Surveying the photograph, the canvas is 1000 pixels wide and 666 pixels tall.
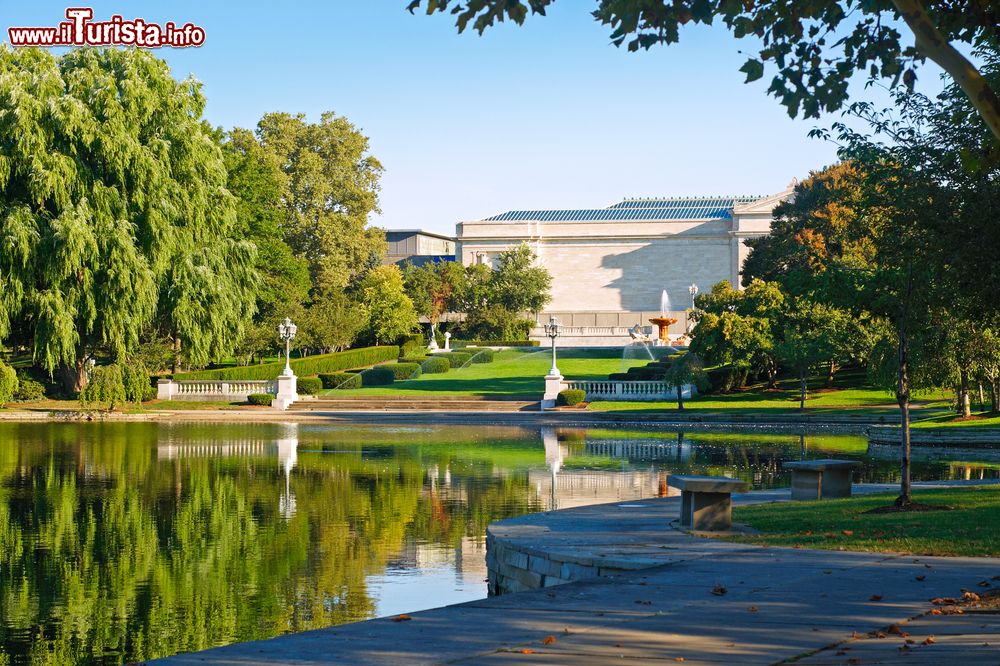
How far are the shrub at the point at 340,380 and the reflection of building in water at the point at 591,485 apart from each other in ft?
99.5

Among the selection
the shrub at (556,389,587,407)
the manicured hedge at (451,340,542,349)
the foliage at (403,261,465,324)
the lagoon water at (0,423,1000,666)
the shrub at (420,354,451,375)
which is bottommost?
the lagoon water at (0,423,1000,666)

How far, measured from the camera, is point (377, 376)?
195 ft

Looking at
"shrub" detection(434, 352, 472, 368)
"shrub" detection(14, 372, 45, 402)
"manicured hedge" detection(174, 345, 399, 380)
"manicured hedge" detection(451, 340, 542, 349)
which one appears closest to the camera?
"shrub" detection(14, 372, 45, 402)

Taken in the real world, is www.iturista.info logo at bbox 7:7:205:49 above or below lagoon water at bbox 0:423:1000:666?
above

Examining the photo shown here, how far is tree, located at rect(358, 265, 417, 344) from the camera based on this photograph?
238 feet

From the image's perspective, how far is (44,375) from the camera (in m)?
52.2

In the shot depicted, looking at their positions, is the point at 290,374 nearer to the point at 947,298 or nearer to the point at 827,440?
the point at 827,440

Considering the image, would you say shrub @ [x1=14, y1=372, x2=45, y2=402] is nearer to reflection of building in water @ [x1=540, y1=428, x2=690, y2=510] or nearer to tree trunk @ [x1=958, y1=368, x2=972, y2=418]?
reflection of building in water @ [x1=540, y1=428, x2=690, y2=510]

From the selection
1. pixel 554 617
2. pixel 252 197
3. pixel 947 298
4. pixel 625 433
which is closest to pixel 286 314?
pixel 252 197

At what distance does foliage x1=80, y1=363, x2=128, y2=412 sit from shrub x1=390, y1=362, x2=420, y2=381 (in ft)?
70.3

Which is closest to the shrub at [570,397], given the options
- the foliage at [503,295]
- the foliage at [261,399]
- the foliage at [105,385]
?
the foliage at [261,399]

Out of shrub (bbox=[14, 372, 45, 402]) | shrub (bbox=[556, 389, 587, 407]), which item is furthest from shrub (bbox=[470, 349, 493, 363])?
shrub (bbox=[14, 372, 45, 402])

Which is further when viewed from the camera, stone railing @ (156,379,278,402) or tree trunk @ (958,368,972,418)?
stone railing @ (156,379,278,402)

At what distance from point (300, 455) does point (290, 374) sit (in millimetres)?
23307
